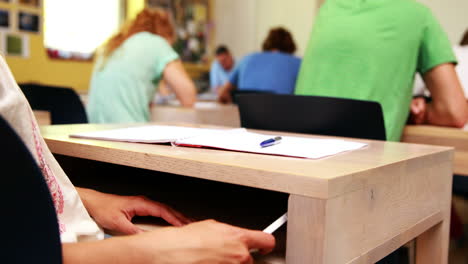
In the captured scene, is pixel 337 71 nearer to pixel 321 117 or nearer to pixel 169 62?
pixel 321 117

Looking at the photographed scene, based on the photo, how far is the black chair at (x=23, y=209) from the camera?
1.45ft

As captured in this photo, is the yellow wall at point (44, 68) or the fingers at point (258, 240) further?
the yellow wall at point (44, 68)

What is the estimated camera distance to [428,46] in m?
1.51

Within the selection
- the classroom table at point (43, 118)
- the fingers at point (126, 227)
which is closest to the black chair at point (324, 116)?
the fingers at point (126, 227)

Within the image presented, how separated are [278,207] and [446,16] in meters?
3.25

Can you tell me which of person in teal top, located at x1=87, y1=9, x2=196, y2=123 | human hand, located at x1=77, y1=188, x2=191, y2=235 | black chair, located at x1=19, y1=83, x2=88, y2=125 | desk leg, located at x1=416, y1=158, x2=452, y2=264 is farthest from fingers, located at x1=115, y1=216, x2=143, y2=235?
person in teal top, located at x1=87, y1=9, x2=196, y2=123

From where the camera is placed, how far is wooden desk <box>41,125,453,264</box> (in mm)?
586

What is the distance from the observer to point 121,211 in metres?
0.80

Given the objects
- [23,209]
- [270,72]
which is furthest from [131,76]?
[23,209]

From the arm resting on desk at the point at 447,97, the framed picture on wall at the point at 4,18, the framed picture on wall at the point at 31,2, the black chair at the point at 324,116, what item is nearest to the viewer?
the black chair at the point at 324,116

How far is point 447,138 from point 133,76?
146 cm

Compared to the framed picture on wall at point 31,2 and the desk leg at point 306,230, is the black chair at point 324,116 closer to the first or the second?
the desk leg at point 306,230

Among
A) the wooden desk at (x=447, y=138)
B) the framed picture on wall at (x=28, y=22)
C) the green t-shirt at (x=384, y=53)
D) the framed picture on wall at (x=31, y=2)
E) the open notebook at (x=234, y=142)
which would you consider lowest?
the wooden desk at (x=447, y=138)

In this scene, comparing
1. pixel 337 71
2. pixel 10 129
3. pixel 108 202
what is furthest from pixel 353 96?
pixel 10 129
